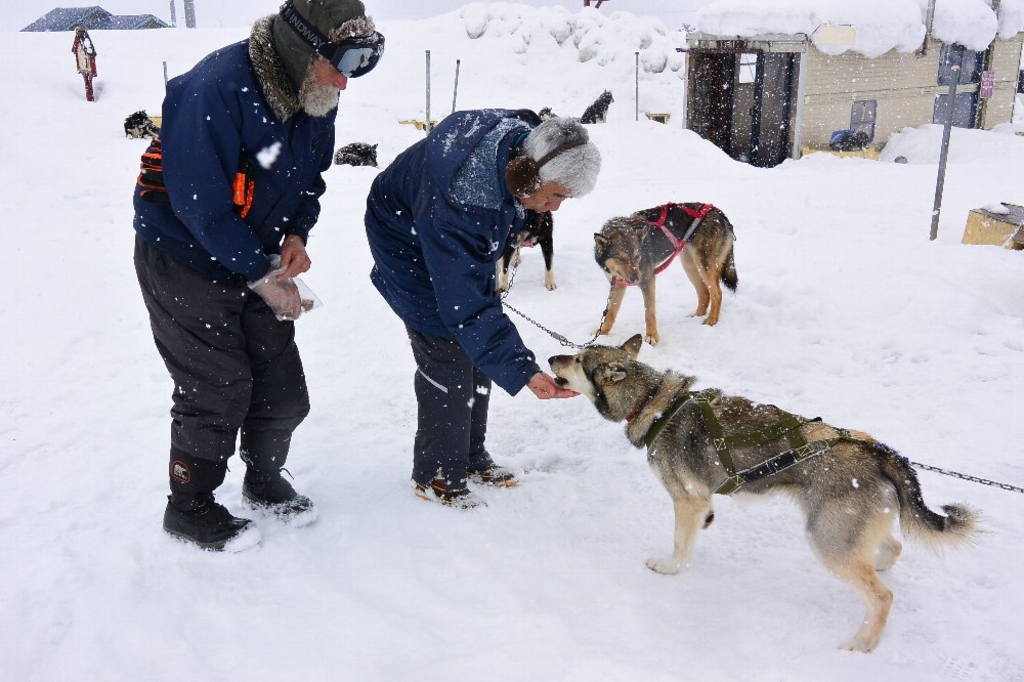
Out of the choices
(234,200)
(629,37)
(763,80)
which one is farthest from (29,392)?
(629,37)

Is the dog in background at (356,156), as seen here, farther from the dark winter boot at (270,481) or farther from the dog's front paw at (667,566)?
the dog's front paw at (667,566)

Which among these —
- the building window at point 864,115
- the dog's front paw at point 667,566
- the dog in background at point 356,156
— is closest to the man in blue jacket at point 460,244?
the dog's front paw at point 667,566

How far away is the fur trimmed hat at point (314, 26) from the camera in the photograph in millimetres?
2365

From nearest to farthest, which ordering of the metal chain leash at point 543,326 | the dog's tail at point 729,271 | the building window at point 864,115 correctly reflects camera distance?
the metal chain leash at point 543,326 → the dog's tail at point 729,271 → the building window at point 864,115

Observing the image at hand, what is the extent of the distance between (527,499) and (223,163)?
2.09m

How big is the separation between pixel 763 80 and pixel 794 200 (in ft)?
29.2

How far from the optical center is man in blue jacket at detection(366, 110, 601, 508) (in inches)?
100

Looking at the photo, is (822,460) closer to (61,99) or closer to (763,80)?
(763,80)

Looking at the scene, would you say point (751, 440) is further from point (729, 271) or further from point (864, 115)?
point (864, 115)

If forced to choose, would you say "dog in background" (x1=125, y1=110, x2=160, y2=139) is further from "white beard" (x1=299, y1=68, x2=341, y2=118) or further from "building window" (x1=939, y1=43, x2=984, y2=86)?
"building window" (x1=939, y1=43, x2=984, y2=86)

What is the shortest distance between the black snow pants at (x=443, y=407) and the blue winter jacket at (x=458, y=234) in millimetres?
112

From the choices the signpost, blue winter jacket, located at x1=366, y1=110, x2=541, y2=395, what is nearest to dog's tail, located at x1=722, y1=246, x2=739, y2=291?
blue winter jacket, located at x1=366, y1=110, x2=541, y2=395

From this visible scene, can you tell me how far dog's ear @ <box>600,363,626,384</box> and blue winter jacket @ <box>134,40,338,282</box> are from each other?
1.52 metres

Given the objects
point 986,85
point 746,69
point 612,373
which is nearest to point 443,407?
point 612,373
